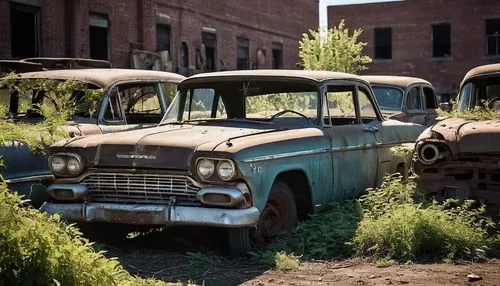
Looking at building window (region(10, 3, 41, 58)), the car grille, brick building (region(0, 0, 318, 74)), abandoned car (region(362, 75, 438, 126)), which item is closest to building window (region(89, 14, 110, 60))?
brick building (region(0, 0, 318, 74))

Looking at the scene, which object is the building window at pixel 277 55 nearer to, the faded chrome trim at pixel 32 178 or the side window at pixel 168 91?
the side window at pixel 168 91

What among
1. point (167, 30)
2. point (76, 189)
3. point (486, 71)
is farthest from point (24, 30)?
point (486, 71)

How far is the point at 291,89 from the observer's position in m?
7.02

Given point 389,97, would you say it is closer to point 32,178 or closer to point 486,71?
point 486,71

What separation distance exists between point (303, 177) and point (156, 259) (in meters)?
1.55

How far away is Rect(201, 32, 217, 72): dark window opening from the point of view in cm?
2650

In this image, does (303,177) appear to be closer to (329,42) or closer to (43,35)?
(43,35)

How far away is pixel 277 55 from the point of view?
33.5 metres

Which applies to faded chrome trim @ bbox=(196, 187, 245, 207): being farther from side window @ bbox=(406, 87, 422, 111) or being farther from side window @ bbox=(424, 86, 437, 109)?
side window @ bbox=(424, 86, 437, 109)

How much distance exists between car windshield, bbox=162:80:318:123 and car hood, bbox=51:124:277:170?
964 millimetres

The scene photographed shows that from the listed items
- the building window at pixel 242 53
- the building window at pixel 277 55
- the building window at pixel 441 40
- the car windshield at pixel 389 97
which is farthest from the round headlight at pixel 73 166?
the building window at pixel 441 40

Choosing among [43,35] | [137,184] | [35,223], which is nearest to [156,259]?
[137,184]

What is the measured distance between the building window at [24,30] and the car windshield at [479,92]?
12521 mm

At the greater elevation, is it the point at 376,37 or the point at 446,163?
the point at 376,37
